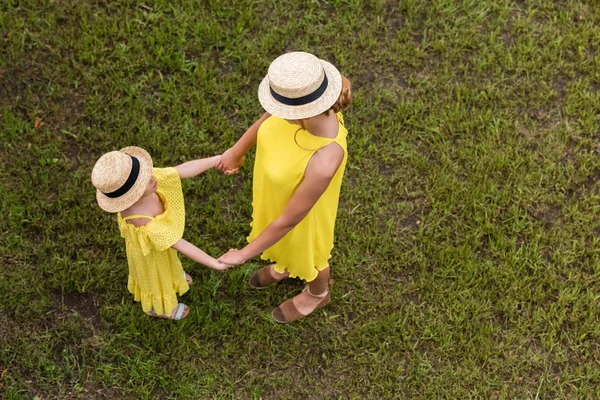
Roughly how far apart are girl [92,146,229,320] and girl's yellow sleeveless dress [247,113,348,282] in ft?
1.31

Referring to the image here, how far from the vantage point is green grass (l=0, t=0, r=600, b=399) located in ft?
14.9

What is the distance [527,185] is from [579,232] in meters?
0.50

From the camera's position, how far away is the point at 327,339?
4.67 meters

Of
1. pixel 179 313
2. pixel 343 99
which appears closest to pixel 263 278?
pixel 179 313

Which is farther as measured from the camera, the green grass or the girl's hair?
the green grass

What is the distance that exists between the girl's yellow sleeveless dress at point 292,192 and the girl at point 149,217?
399 millimetres

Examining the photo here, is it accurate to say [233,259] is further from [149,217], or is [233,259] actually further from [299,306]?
[299,306]

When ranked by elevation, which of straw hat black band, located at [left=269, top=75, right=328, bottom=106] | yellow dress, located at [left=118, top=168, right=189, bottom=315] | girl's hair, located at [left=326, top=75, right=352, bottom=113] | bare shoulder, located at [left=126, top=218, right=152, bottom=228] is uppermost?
straw hat black band, located at [left=269, top=75, right=328, bottom=106]

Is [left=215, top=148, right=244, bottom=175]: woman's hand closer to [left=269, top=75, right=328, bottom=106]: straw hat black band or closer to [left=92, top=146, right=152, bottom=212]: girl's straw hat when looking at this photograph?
[left=92, top=146, right=152, bottom=212]: girl's straw hat

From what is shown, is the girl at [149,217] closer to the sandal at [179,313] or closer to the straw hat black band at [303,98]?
the sandal at [179,313]

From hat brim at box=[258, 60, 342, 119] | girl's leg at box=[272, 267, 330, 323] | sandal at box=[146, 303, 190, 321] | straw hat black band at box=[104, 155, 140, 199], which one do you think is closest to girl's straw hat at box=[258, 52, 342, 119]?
hat brim at box=[258, 60, 342, 119]

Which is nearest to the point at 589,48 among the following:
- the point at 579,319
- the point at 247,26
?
the point at 579,319

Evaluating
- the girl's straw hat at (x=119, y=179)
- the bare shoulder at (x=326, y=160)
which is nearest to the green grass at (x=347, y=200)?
the girl's straw hat at (x=119, y=179)

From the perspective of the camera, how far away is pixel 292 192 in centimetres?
361
